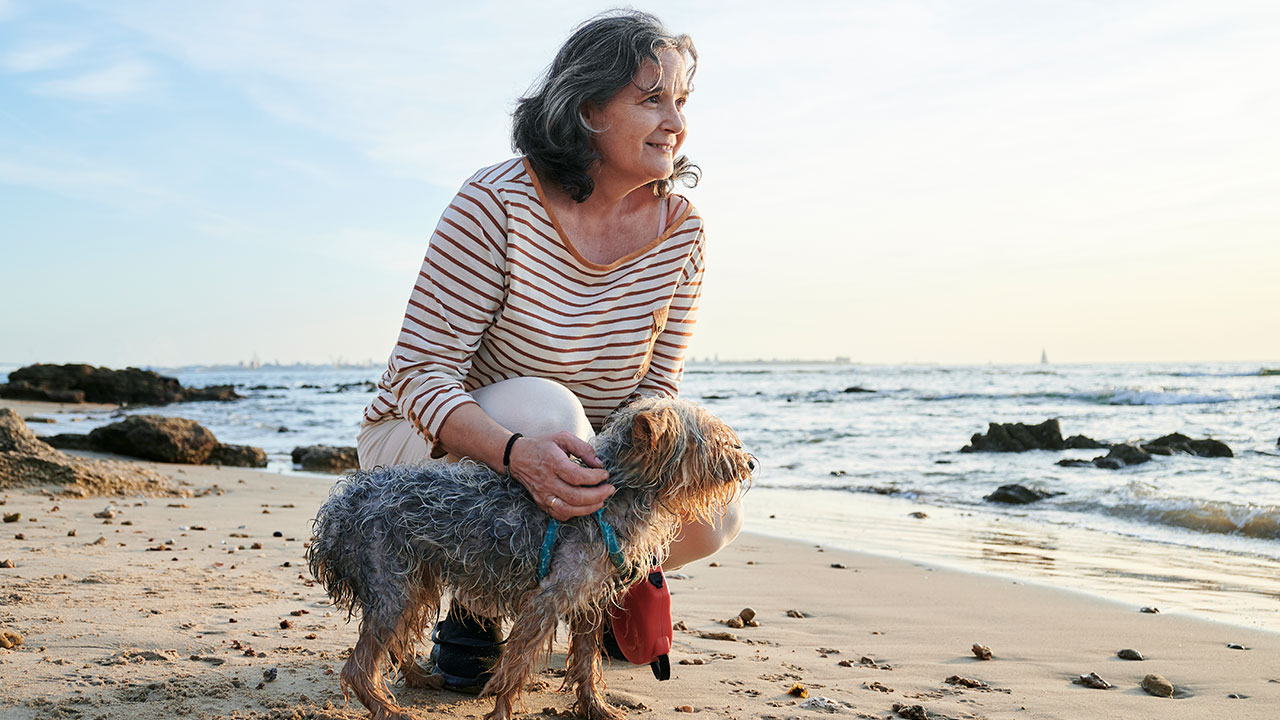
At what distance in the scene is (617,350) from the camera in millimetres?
4004

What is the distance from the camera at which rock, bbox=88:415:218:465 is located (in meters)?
13.1

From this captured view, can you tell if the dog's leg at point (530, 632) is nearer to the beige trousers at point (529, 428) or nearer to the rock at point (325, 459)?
the beige trousers at point (529, 428)

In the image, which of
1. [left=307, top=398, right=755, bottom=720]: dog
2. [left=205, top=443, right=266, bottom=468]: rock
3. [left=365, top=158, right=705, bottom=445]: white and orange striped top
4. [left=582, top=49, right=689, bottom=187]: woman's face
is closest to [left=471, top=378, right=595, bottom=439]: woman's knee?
[left=365, top=158, right=705, bottom=445]: white and orange striped top

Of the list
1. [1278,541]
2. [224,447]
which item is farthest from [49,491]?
[1278,541]

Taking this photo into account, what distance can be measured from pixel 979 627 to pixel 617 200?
3.17 m

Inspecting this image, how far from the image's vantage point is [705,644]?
4559 mm

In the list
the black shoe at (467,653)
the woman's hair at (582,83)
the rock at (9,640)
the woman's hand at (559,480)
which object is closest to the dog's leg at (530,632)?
the woman's hand at (559,480)

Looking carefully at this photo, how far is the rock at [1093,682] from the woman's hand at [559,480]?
100 inches

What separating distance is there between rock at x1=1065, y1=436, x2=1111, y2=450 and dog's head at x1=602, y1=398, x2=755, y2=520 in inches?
618

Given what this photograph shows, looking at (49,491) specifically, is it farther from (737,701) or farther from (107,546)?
(737,701)

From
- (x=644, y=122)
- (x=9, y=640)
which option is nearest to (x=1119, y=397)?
(x=644, y=122)

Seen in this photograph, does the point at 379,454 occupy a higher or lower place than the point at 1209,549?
higher

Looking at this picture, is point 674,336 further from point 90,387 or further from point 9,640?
point 90,387

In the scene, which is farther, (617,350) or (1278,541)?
(1278,541)
